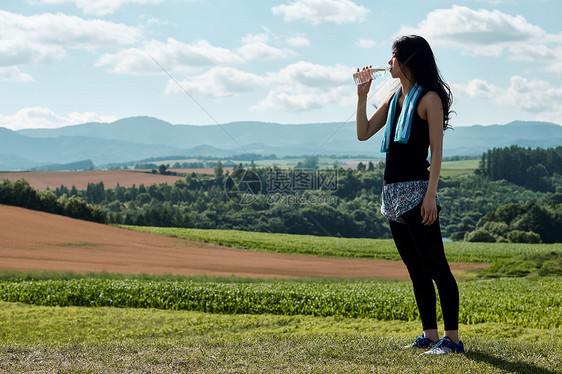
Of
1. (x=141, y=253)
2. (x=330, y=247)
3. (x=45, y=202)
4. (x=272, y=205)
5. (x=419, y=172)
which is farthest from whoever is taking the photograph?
(x=272, y=205)

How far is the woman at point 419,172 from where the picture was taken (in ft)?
14.4

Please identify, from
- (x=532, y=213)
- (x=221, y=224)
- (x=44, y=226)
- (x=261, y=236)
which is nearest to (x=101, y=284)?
(x=44, y=226)

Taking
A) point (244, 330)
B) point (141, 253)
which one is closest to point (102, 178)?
point (141, 253)

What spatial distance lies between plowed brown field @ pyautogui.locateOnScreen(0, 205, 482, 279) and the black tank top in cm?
1854

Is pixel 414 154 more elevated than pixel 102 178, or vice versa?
pixel 414 154

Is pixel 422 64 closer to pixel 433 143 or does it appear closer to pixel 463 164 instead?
pixel 433 143

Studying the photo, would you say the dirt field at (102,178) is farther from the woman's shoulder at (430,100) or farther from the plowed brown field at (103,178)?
the woman's shoulder at (430,100)

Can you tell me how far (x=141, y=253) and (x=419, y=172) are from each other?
27.2m

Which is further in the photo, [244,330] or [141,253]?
[141,253]

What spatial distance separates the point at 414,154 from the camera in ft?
14.7

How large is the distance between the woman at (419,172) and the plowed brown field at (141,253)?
1829 cm

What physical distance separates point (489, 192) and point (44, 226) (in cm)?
9622

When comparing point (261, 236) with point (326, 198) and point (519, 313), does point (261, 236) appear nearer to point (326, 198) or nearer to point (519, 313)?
point (326, 198)

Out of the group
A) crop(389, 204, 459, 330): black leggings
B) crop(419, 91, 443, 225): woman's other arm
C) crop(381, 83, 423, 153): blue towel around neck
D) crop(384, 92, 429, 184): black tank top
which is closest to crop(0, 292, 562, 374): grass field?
crop(389, 204, 459, 330): black leggings
